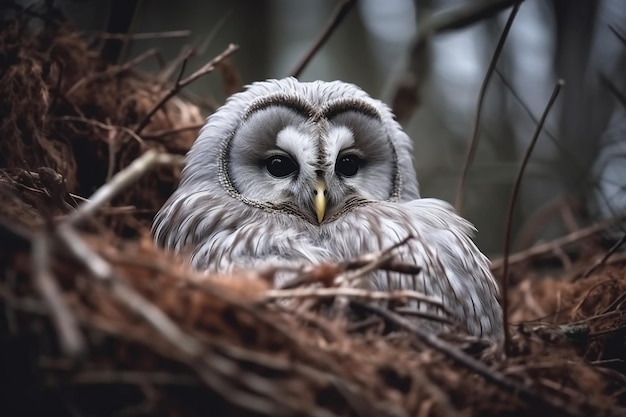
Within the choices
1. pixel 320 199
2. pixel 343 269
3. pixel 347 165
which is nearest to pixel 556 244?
pixel 347 165

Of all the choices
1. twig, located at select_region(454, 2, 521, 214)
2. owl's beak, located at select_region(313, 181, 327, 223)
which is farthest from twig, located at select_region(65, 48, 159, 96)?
twig, located at select_region(454, 2, 521, 214)

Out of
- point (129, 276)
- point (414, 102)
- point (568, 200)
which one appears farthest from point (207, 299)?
point (568, 200)

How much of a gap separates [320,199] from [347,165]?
0.24m

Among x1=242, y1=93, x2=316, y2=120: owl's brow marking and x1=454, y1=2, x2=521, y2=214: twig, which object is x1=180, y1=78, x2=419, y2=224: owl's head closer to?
x1=242, y1=93, x2=316, y2=120: owl's brow marking

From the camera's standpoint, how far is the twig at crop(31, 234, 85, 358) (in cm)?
104

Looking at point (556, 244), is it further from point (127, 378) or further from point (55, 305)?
point (55, 305)

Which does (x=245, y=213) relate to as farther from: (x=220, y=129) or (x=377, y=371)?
(x=377, y=371)

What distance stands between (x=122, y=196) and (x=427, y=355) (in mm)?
1463

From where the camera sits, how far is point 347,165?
2.35 meters

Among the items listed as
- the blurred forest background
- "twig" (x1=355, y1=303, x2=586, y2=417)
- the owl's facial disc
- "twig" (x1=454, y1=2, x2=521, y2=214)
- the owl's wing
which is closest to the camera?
"twig" (x1=355, y1=303, x2=586, y2=417)

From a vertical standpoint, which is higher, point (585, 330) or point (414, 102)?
point (414, 102)

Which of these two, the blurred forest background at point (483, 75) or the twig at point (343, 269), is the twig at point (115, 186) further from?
the blurred forest background at point (483, 75)

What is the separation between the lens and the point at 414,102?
3311 millimetres

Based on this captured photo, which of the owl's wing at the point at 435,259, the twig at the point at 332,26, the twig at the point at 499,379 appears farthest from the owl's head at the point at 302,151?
the twig at the point at 499,379
